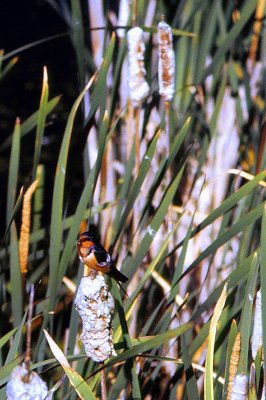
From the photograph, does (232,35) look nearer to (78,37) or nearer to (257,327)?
(78,37)

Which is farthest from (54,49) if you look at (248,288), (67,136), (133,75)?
(248,288)

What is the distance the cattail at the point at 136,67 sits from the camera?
1008 millimetres

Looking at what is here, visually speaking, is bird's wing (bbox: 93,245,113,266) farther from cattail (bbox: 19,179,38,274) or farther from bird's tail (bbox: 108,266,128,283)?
cattail (bbox: 19,179,38,274)

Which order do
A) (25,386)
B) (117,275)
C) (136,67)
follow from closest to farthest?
(25,386), (117,275), (136,67)

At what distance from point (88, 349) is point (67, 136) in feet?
0.92

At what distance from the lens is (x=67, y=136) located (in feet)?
2.76

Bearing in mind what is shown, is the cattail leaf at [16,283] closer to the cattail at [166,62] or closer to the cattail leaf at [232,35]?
the cattail at [166,62]

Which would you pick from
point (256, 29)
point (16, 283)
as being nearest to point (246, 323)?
point (16, 283)

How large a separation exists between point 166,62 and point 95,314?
46 centimetres

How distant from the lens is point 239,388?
0.64 meters

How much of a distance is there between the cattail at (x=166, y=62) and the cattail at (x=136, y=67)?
1.3 inches

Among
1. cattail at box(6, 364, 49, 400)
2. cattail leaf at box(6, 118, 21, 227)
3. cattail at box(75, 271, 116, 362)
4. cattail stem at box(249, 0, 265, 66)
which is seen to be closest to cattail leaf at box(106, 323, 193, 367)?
cattail at box(75, 271, 116, 362)

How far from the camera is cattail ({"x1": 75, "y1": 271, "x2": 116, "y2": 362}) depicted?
25.7 inches

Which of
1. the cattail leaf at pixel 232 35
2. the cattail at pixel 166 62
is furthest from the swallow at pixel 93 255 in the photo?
the cattail leaf at pixel 232 35
